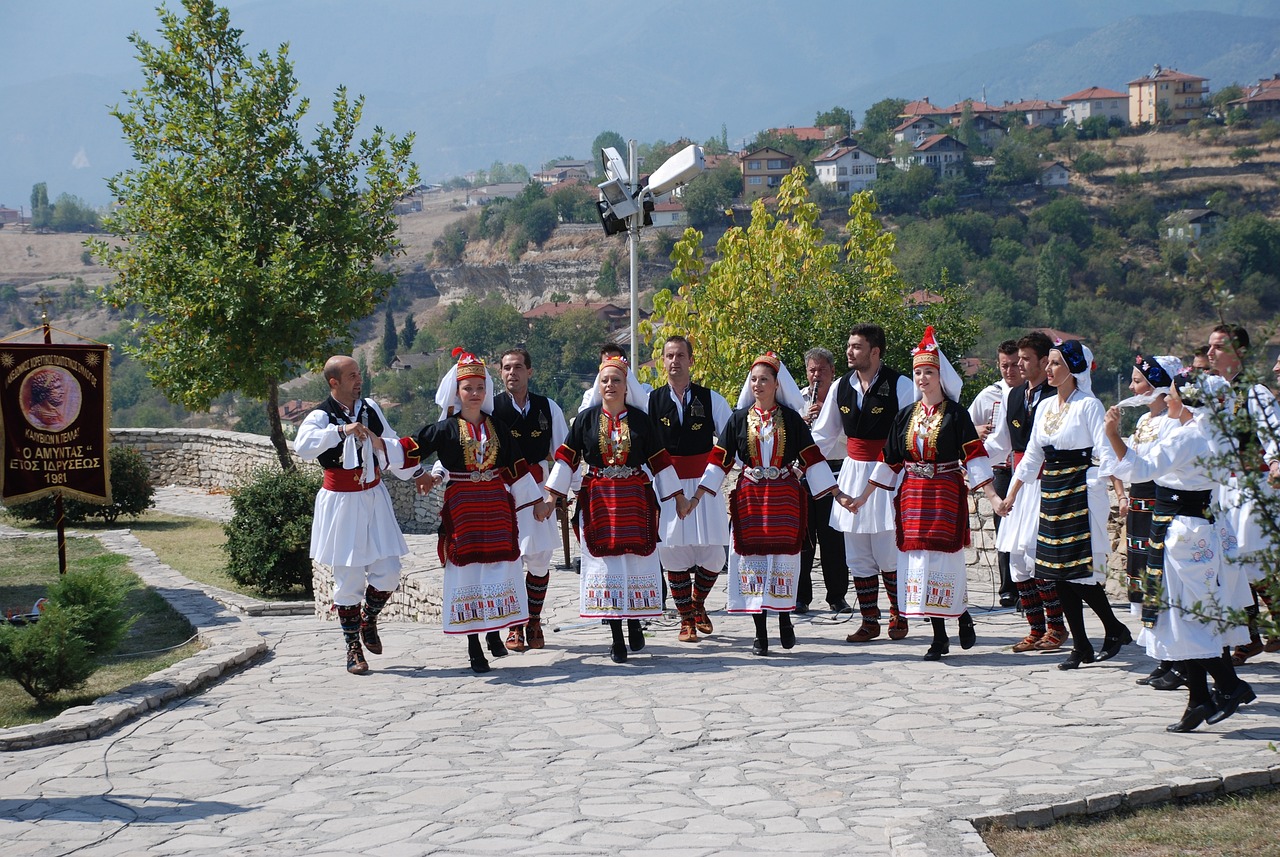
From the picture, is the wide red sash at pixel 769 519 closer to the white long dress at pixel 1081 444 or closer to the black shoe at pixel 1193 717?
the white long dress at pixel 1081 444

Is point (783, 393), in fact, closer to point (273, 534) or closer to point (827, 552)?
Result: point (827, 552)

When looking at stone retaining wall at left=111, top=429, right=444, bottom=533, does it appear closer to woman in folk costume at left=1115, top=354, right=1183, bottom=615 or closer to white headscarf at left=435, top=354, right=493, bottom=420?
white headscarf at left=435, top=354, right=493, bottom=420

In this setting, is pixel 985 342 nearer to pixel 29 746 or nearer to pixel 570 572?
pixel 570 572

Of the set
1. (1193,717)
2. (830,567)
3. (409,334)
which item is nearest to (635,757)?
(1193,717)

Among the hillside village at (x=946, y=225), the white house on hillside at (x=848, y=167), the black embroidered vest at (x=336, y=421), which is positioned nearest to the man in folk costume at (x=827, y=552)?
the black embroidered vest at (x=336, y=421)

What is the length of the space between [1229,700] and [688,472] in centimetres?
378

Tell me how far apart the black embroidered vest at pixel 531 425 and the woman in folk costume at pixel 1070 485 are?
126 inches

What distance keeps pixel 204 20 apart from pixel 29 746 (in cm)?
1596

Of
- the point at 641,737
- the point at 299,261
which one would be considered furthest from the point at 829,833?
the point at 299,261

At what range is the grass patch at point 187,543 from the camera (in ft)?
45.3

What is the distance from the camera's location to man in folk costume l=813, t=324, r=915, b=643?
8.45m

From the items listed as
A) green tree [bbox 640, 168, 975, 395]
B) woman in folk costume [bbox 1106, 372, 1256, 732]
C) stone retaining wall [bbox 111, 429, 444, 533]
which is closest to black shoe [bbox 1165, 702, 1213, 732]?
woman in folk costume [bbox 1106, 372, 1256, 732]

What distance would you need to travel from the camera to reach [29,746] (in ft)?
21.7

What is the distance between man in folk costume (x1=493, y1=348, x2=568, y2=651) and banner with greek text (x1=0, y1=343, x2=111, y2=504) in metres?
4.09
